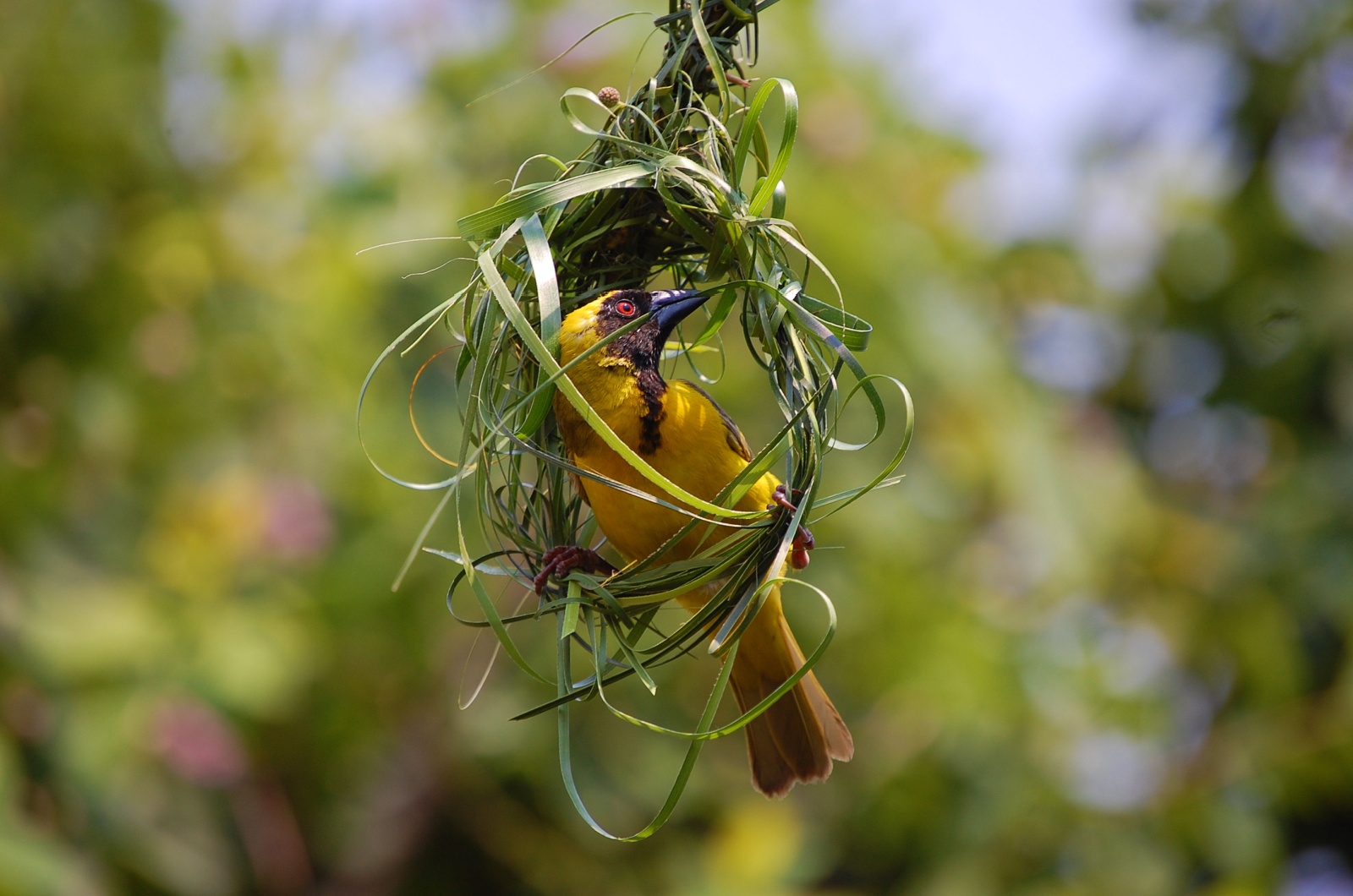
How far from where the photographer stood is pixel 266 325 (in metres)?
5.66

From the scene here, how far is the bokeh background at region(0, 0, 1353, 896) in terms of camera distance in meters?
5.20

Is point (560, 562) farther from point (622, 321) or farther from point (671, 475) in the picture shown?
point (622, 321)

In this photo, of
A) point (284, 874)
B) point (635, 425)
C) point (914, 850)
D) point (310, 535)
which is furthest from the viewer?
point (914, 850)

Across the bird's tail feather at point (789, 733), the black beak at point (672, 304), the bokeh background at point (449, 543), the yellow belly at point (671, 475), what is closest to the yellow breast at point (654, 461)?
the yellow belly at point (671, 475)

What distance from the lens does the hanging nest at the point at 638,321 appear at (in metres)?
1.84

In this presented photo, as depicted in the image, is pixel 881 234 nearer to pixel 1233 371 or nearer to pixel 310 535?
pixel 310 535

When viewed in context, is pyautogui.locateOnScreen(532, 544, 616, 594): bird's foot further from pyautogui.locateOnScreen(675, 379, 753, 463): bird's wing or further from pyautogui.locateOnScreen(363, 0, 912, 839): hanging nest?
pyautogui.locateOnScreen(675, 379, 753, 463): bird's wing

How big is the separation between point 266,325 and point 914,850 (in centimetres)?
438

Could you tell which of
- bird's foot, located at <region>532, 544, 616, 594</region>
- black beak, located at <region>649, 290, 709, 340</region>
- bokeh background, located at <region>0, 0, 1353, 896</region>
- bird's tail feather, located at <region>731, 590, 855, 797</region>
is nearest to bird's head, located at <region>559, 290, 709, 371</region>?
black beak, located at <region>649, 290, 709, 340</region>

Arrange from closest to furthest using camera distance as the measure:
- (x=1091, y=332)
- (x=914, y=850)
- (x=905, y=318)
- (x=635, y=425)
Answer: (x=635, y=425)
(x=905, y=318)
(x=914, y=850)
(x=1091, y=332)

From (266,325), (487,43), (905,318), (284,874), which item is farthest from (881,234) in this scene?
(284,874)

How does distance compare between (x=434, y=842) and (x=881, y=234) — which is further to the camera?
(x=434, y=842)

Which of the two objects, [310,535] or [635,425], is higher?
[635,425]

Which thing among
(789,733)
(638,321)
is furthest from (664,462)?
(789,733)
